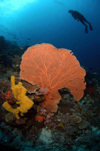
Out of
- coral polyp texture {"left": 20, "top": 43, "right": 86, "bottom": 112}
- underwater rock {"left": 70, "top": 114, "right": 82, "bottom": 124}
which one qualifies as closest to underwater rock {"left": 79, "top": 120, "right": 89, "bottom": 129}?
underwater rock {"left": 70, "top": 114, "right": 82, "bottom": 124}

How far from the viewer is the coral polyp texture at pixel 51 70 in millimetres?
3020

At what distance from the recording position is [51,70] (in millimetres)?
3100

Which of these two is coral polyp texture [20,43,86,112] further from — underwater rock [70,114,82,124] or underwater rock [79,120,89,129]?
underwater rock [79,120,89,129]

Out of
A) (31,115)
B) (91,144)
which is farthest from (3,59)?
(91,144)

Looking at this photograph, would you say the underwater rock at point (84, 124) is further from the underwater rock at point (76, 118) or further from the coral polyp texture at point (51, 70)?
the coral polyp texture at point (51, 70)

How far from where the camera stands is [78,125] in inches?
126

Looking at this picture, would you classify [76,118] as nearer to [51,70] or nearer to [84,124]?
[84,124]

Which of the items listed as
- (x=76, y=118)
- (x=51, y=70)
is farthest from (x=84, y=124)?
(x=51, y=70)

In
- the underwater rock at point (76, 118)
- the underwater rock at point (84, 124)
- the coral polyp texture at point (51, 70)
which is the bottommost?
the underwater rock at point (84, 124)

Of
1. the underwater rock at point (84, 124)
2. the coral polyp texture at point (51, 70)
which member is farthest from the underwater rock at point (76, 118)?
the coral polyp texture at point (51, 70)

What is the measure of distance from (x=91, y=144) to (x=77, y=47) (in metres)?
105

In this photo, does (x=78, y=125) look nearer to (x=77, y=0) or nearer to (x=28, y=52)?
(x=28, y=52)

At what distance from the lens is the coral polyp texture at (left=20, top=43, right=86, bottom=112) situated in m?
3.02

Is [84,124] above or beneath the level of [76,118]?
beneath
